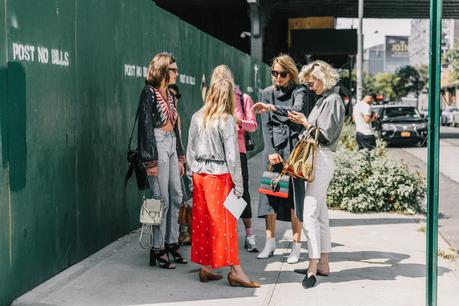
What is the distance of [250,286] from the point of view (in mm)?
5535

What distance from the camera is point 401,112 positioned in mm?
26766

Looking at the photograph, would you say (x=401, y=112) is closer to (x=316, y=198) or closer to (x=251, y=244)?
(x=251, y=244)

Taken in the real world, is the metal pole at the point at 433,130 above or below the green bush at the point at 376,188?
above

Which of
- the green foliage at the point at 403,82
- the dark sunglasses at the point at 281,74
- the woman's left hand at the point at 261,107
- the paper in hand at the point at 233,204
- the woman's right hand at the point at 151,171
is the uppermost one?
the green foliage at the point at 403,82

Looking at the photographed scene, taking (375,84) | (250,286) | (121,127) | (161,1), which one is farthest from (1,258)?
(375,84)

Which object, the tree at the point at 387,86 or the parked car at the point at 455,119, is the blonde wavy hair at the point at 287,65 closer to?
the parked car at the point at 455,119

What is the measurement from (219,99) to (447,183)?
365 inches

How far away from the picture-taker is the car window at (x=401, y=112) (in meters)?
26.3

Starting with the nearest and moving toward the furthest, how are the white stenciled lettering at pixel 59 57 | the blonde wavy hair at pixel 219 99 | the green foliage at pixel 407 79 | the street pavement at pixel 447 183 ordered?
the white stenciled lettering at pixel 59 57 → the blonde wavy hair at pixel 219 99 → the street pavement at pixel 447 183 → the green foliage at pixel 407 79

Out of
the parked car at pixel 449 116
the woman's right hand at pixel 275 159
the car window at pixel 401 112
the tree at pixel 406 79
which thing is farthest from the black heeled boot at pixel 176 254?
the tree at pixel 406 79

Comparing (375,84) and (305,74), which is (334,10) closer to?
(305,74)

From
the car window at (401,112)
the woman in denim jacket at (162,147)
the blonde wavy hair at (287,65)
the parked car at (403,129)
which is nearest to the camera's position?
the woman in denim jacket at (162,147)

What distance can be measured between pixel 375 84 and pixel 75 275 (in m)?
134

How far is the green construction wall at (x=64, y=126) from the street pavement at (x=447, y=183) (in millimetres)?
4009
